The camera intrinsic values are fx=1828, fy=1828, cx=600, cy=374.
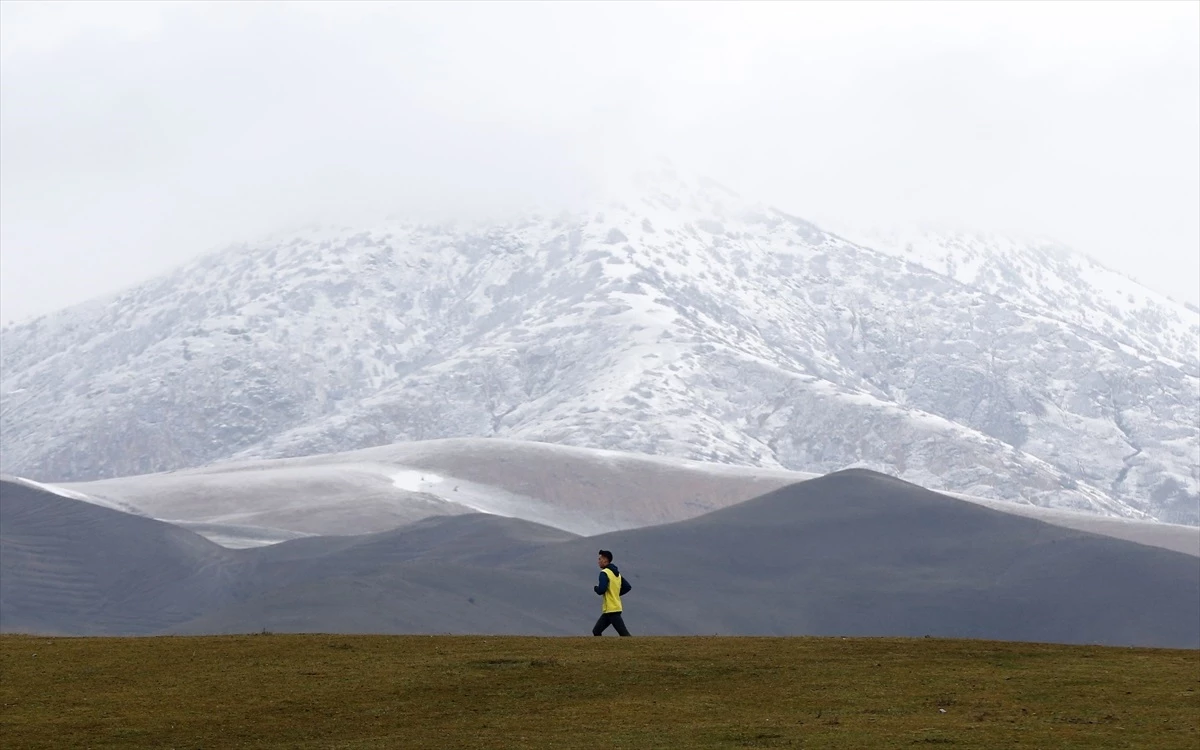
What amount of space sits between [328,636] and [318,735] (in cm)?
1356

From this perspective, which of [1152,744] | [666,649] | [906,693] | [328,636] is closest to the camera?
[1152,744]

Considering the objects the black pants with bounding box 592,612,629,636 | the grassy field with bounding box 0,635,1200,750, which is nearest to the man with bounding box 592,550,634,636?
the black pants with bounding box 592,612,629,636

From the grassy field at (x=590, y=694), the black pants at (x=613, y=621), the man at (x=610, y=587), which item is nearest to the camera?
the grassy field at (x=590, y=694)

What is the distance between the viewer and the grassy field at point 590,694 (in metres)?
36.9

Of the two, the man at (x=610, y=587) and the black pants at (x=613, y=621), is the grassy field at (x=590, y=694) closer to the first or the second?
the black pants at (x=613, y=621)

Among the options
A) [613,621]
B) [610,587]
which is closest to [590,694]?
[610,587]

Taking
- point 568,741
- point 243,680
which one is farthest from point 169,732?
point 568,741

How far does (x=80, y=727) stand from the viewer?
3809 centimetres

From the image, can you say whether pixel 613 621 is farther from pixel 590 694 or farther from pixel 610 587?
pixel 590 694

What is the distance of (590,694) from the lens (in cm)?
4181

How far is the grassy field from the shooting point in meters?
36.9

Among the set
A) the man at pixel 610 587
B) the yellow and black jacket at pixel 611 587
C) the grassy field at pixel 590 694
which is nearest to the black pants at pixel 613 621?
the man at pixel 610 587

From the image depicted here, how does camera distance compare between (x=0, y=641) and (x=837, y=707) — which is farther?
(x=0, y=641)

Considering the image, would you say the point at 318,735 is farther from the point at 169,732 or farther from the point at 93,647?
the point at 93,647
